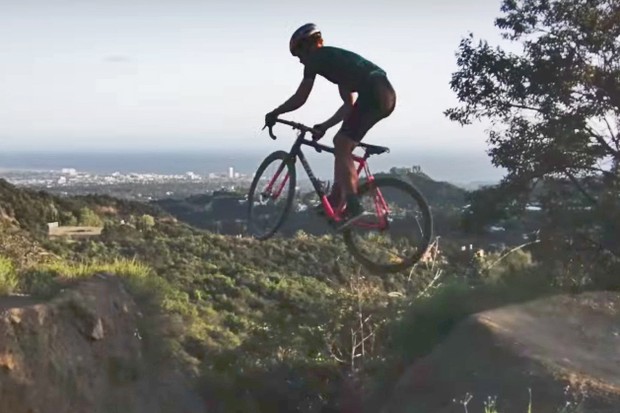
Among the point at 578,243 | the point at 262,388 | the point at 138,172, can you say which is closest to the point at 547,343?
the point at 578,243

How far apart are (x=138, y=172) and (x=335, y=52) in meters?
23.9

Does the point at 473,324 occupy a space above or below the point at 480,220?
below

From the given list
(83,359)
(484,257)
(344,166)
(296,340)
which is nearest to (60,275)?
(83,359)

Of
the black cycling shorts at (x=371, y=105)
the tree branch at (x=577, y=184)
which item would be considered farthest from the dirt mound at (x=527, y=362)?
the black cycling shorts at (x=371, y=105)

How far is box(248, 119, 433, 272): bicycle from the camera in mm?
7008

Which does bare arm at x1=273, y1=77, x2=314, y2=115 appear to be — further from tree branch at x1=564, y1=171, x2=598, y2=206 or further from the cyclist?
tree branch at x1=564, y1=171, x2=598, y2=206

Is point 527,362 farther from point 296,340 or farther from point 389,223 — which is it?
point 296,340

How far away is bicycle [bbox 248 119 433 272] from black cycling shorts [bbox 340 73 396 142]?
7.2 inches

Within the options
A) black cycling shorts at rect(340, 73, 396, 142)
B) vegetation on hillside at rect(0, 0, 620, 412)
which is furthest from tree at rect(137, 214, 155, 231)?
black cycling shorts at rect(340, 73, 396, 142)

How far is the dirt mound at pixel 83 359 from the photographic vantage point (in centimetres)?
1299

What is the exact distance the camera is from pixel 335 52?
6.51 meters

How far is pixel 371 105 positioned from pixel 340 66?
35cm

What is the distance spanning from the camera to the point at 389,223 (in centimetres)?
704

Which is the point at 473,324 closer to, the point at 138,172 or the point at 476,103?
the point at 476,103
